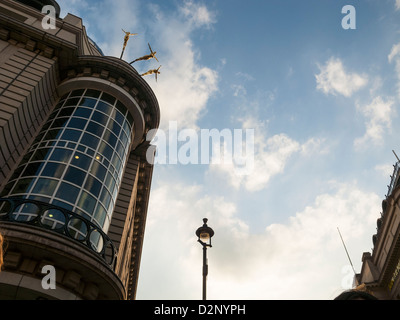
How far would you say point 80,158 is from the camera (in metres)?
14.8

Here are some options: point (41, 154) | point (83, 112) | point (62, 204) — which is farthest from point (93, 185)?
point (83, 112)

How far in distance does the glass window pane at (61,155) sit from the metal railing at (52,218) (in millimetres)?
3055

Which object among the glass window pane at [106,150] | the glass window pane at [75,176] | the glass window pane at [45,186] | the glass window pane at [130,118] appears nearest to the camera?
the glass window pane at [45,186]

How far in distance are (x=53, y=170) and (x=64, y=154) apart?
3.87 feet

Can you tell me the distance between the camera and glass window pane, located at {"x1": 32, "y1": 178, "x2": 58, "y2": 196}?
1273 cm

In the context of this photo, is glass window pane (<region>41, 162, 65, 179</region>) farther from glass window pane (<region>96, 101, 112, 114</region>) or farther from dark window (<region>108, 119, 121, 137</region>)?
glass window pane (<region>96, 101, 112, 114</region>)

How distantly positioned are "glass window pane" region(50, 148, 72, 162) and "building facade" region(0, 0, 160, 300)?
0.14 feet

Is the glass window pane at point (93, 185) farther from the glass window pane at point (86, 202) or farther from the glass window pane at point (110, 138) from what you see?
the glass window pane at point (110, 138)

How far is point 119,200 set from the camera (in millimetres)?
20484

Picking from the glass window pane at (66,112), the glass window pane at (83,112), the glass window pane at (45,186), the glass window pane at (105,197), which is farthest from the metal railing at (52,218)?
the glass window pane at (66,112)

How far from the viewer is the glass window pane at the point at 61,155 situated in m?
14.3

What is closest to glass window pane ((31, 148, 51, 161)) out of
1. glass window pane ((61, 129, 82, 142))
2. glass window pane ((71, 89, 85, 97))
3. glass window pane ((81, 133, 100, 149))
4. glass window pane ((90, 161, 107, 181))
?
glass window pane ((61, 129, 82, 142))

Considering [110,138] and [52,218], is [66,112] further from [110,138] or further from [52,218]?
[52,218]

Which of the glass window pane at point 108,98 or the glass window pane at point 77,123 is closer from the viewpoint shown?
the glass window pane at point 77,123
